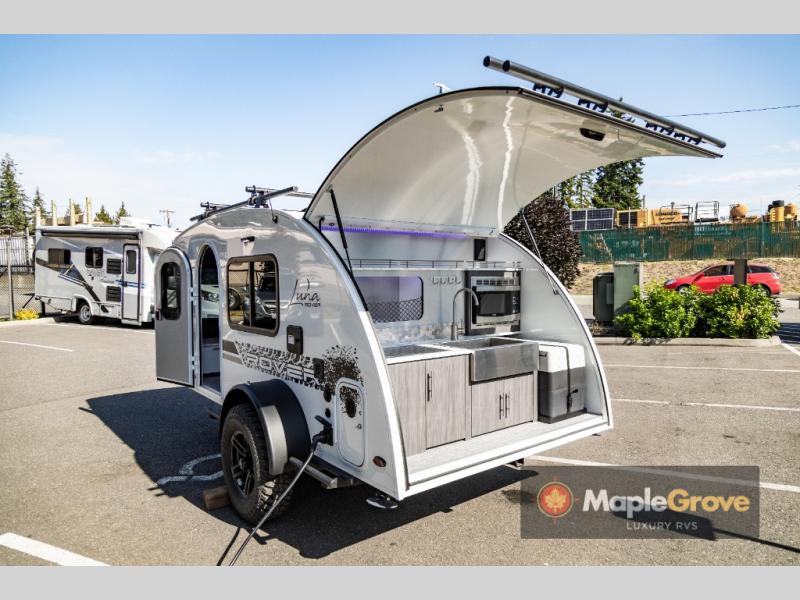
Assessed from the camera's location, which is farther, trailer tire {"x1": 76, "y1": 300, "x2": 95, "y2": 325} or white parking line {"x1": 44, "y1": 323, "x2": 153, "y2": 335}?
trailer tire {"x1": 76, "y1": 300, "x2": 95, "y2": 325}

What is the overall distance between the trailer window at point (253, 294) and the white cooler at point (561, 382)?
2.21 m

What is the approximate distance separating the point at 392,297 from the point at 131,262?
11.8 m

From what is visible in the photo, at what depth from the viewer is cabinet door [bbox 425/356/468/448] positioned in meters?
3.96

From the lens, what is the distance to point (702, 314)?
12.2 metres

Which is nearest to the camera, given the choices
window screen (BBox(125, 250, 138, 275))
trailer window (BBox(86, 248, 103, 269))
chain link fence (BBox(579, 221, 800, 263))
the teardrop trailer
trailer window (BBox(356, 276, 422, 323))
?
the teardrop trailer

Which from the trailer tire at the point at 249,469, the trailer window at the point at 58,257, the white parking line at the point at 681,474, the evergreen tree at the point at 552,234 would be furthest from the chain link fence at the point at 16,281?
the white parking line at the point at 681,474

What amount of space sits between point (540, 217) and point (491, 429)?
11.2 meters

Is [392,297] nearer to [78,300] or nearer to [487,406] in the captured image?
[487,406]

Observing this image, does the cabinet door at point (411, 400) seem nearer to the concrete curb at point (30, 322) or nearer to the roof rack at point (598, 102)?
the roof rack at point (598, 102)

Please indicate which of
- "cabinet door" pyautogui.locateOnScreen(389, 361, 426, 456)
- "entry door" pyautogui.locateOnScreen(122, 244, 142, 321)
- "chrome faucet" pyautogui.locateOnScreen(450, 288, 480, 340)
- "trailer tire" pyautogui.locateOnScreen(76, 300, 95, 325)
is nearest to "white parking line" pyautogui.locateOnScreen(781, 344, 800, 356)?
"chrome faucet" pyautogui.locateOnScreen(450, 288, 480, 340)

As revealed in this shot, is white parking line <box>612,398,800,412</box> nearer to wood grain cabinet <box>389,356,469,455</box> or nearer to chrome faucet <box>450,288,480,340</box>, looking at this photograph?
chrome faucet <box>450,288,480,340</box>

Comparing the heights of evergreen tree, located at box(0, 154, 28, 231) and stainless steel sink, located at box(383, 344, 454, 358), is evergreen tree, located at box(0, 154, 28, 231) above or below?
above

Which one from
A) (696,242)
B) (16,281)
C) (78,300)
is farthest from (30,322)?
(696,242)

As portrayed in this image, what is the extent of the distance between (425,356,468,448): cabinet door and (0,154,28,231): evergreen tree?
64.2 metres
